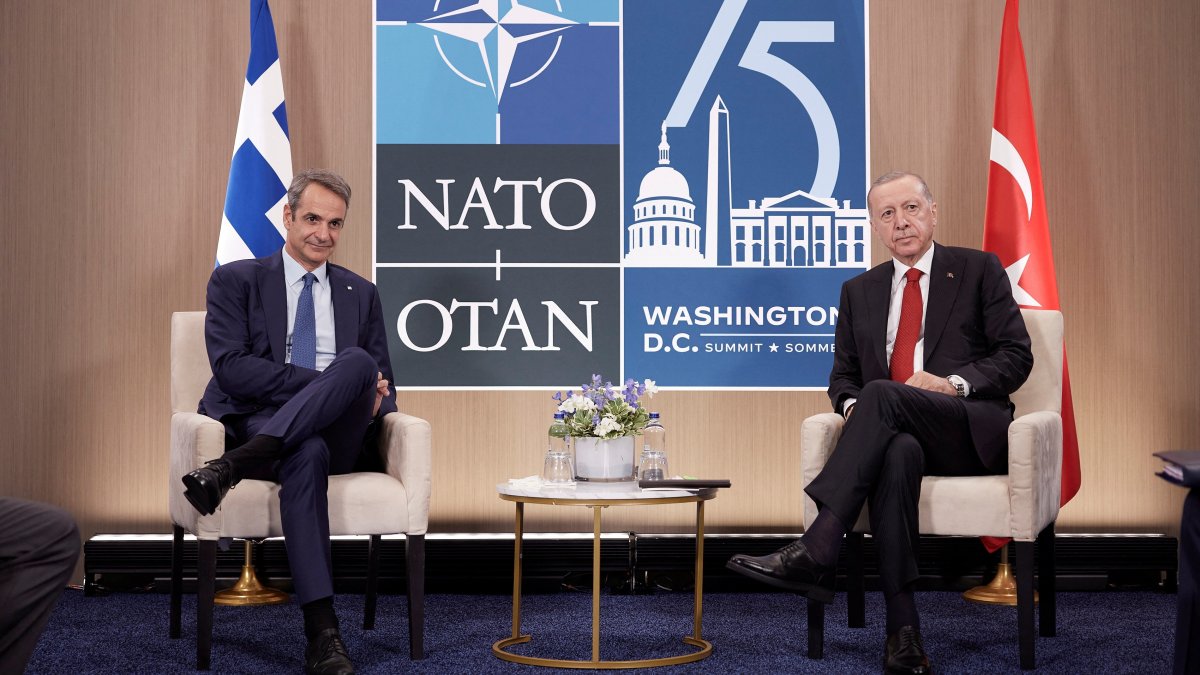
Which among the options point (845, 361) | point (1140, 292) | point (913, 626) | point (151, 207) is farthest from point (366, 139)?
point (1140, 292)

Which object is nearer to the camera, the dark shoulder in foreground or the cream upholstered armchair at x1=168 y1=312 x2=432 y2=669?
the cream upholstered armchair at x1=168 y1=312 x2=432 y2=669

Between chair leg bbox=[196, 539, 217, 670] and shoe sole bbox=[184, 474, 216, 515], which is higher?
shoe sole bbox=[184, 474, 216, 515]

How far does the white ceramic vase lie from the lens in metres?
2.93

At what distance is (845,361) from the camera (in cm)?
336

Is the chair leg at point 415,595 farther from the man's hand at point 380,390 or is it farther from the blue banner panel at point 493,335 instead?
the blue banner panel at point 493,335

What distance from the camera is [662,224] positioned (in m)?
4.15

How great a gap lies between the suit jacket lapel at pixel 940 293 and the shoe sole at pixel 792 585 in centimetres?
87

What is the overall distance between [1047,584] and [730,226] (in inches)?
68.4

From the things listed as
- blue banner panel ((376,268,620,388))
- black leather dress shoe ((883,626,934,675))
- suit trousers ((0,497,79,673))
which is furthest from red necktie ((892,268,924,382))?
suit trousers ((0,497,79,673))

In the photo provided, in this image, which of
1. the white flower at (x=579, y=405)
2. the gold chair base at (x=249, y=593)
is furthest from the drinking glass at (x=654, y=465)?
the gold chair base at (x=249, y=593)

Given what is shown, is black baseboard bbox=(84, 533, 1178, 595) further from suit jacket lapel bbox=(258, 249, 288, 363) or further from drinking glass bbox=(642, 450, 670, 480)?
suit jacket lapel bbox=(258, 249, 288, 363)

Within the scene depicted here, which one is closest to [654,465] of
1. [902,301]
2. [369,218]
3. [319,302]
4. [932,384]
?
[932,384]

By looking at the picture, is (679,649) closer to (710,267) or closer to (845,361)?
(845,361)

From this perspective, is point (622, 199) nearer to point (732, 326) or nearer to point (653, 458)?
point (732, 326)
